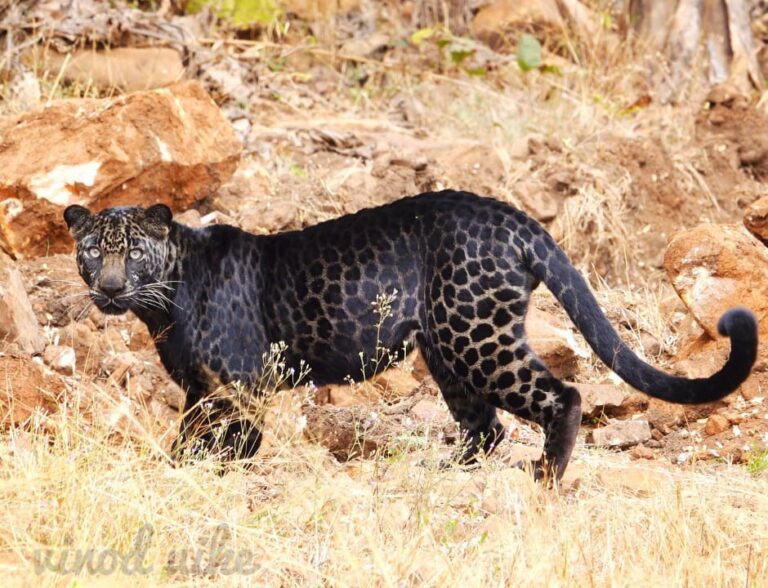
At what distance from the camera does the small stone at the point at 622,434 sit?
7.17 m

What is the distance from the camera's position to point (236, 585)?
4.73m

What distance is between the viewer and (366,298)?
645 cm

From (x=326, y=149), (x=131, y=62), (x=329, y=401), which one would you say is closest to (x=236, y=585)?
(x=329, y=401)

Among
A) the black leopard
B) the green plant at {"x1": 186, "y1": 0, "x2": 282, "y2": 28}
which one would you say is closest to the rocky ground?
the green plant at {"x1": 186, "y1": 0, "x2": 282, "y2": 28}

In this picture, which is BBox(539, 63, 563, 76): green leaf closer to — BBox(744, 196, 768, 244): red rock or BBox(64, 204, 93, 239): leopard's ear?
BBox(744, 196, 768, 244): red rock

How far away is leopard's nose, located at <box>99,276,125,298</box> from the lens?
20.5ft

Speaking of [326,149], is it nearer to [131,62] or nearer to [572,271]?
[131,62]

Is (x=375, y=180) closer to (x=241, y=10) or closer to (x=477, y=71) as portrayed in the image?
(x=477, y=71)

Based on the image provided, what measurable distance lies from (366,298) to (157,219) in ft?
3.83

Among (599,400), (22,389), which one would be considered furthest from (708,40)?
(22,389)

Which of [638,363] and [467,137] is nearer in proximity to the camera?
[638,363]

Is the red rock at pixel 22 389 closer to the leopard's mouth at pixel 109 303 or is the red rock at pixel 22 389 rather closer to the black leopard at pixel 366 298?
A: the leopard's mouth at pixel 109 303

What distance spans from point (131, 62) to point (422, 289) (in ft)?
18.9

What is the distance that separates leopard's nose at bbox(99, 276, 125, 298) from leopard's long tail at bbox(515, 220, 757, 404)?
1984 mm
